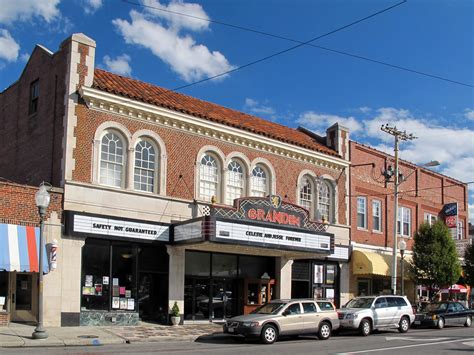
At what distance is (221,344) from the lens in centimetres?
1898

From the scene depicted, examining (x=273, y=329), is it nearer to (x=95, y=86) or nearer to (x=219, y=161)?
(x=219, y=161)

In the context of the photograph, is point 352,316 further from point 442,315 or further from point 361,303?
point 442,315

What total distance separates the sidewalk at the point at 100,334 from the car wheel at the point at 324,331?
3.68 meters

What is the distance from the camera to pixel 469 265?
123ft

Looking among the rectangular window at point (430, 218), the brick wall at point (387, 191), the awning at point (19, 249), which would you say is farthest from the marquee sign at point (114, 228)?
the rectangular window at point (430, 218)

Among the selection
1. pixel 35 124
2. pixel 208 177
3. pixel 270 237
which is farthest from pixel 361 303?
pixel 35 124

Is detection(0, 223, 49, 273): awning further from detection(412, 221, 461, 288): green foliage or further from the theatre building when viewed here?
detection(412, 221, 461, 288): green foliage

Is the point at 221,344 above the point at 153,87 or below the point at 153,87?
below

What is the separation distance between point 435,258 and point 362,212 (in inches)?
185

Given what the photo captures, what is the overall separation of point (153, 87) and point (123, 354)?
15098mm

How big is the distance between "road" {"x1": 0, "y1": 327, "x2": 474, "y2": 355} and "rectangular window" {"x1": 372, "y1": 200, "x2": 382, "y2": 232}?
1306 cm

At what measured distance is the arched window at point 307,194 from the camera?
3020 cm

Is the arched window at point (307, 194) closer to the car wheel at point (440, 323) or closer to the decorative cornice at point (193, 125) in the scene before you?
the decorative cornice at point (193, 125)

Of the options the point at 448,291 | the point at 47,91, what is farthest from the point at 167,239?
the point at 448,291
